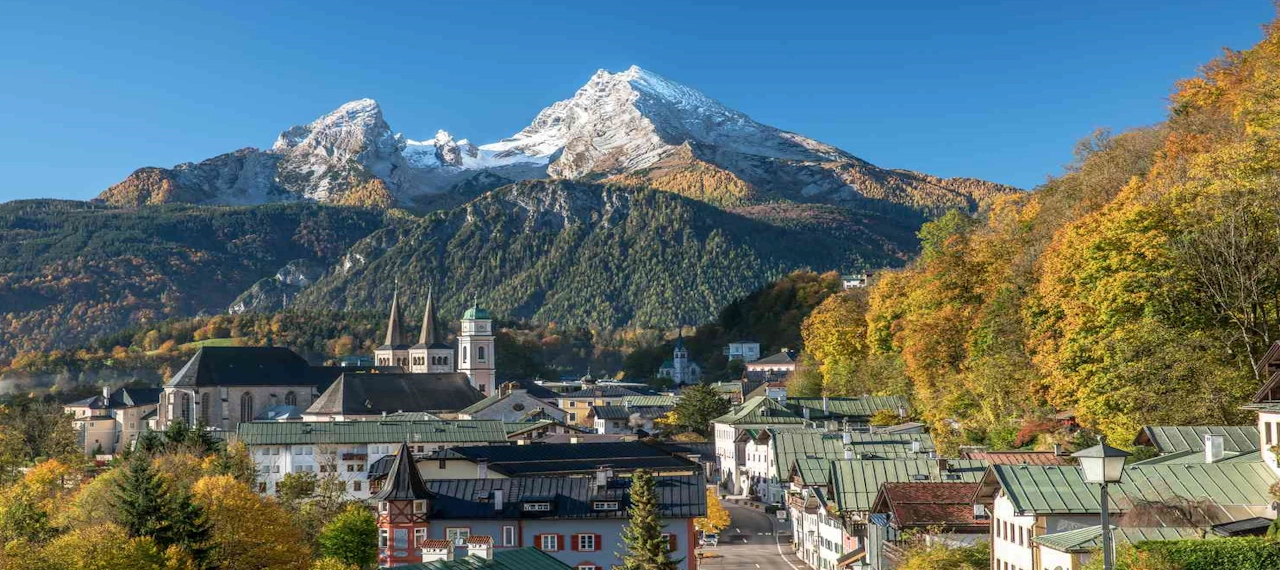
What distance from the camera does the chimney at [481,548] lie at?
4572 centimetres

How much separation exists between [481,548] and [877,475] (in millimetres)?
24501

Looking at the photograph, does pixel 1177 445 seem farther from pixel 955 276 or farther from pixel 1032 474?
pixel 955 276

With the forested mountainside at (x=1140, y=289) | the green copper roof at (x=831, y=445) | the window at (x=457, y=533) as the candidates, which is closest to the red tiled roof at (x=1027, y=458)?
the forested mountainside at (x=1140, y=289)

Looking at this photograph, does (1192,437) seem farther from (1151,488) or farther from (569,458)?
(569,458)

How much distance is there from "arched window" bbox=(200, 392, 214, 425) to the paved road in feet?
286

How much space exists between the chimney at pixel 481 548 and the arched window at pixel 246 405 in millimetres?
122593

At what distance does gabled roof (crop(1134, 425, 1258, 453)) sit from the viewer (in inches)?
1847

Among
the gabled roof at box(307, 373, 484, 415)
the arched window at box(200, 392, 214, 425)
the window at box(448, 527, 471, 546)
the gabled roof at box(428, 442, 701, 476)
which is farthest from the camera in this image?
the arched window at box(200, 392, 214, 425)

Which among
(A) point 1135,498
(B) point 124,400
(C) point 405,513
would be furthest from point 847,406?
(B) point 124,400

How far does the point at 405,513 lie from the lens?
69.1 metres

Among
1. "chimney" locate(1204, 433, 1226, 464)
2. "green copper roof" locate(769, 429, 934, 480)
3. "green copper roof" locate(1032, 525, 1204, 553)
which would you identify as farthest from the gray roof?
"chimney" locate(1204, 433, 1226, 464)

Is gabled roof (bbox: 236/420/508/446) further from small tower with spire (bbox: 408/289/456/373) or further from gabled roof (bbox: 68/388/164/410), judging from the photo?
small tower with spire (bbox: 408/289/456/373)

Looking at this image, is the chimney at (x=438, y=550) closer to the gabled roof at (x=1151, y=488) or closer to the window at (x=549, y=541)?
the window at (x=549, y=541)

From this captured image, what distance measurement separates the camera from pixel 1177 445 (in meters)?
48.9
